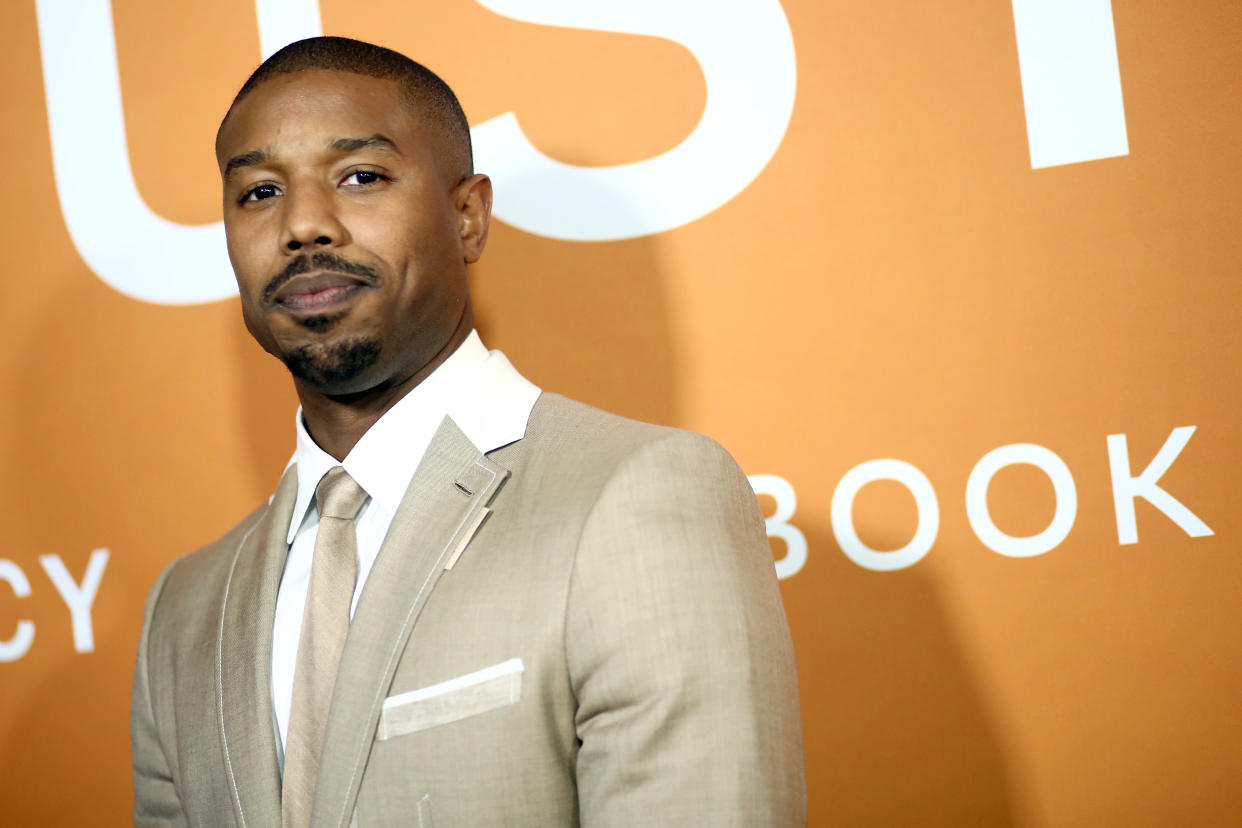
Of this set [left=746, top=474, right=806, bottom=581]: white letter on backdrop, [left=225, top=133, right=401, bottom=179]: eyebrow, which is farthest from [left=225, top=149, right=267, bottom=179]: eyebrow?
[left=746, top=474, right=806, bottom=581]: white letter on backdrop

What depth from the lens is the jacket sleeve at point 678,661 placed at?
3.44 ft

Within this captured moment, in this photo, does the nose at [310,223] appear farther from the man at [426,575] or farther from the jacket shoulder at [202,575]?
the jacket shoulder at [202,575]

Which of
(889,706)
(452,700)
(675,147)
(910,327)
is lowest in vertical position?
(889,706)

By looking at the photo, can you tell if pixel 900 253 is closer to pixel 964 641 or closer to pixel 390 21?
pixel 964 641

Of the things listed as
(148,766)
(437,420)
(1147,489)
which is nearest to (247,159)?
(437,420)

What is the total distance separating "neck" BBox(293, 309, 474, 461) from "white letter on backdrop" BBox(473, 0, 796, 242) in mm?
525

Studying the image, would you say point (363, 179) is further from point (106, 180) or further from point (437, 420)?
point (106, 180)

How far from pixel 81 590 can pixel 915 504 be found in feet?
4.69

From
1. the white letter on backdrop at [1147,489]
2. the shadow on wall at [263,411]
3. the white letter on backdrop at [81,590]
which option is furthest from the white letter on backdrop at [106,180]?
the white letter on backdrop at [1147,489]

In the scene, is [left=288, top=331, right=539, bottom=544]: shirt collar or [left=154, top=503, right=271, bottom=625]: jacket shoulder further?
[left=154, top=503, right=271, bottom=625]: jacket shoulder

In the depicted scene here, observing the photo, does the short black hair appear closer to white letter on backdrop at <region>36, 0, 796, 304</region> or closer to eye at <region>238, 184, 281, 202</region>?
eye at <region>238, 184, 281, 202</region>

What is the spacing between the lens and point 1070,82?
1749mm

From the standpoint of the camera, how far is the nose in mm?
1285

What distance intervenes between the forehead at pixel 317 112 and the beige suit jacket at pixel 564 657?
36 centimetres
